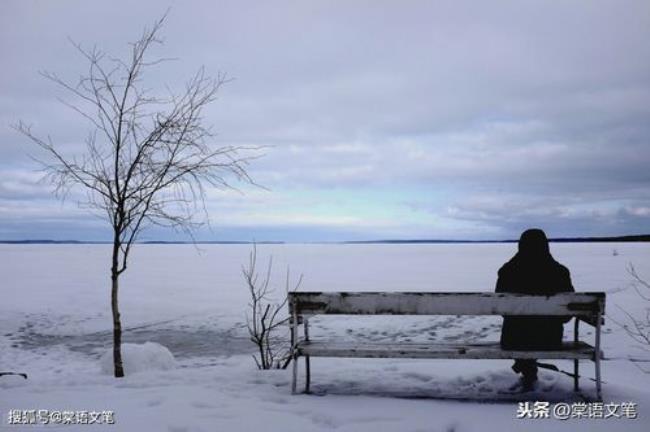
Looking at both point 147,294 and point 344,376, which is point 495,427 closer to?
point 344,376

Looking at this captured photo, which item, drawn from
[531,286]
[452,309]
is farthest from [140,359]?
[531,286]

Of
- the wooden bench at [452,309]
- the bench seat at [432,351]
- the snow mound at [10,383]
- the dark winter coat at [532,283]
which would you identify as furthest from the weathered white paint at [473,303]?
the snow mound at [10,383]

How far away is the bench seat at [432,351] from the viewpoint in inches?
194

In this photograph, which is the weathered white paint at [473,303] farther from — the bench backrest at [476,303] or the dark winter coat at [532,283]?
the dark winter coat at [532,283]

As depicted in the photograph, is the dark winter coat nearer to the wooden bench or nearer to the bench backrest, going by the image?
the wooden bench

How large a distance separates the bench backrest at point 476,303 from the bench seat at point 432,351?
349 mm

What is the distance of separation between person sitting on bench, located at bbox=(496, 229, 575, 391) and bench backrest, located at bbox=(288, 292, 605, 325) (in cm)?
48

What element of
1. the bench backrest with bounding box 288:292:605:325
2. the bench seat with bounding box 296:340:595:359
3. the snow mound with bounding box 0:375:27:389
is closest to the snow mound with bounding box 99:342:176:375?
the snow mound with bounding box 0:375:27:389

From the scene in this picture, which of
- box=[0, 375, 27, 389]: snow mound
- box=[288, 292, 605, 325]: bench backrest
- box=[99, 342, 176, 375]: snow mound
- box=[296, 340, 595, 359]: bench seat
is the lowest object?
box=[99, 342, 176, 375]: snow mound

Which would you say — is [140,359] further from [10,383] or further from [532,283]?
[532,283]

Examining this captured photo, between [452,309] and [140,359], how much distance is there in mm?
5523

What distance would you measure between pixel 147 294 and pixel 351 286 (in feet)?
26.7

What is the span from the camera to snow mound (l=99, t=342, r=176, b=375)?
8.43 m

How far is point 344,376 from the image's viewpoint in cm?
618
